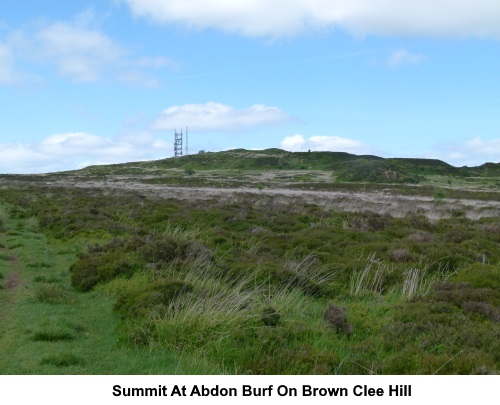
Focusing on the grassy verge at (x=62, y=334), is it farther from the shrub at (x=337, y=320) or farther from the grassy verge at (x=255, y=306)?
the shrub at (x=337, y=320)

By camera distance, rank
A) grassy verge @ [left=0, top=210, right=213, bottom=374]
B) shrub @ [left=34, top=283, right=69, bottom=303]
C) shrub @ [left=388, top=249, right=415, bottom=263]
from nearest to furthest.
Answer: grassy verge @ [left=0, top=210, right=213, bottom=374] → shrub @ [left=34, top=283, right=69, bottom=303] → shrub @ [left=388, top=249, right=415, bottom=263]

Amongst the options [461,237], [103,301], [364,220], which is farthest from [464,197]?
[103,301]

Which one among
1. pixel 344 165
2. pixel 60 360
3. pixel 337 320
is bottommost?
pixel 60 360

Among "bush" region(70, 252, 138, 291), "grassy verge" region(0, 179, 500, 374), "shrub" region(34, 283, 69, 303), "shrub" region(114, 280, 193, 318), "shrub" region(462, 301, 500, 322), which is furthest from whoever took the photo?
"bush" region(70, 252, 138, 291)

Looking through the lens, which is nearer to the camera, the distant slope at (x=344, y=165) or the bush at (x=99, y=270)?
the bush at (x=99, y=270)

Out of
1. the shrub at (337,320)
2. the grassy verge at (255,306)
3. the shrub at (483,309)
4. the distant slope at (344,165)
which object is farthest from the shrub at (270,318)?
the distant slope at (344,165)

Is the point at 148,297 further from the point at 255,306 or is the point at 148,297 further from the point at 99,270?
the point at 99,270

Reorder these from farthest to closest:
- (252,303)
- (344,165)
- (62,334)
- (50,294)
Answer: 1. (344,165)
2. (50,294)
3. (252,303)
4. (62,334)

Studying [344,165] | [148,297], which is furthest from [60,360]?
[344,165]

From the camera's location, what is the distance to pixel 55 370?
22.7ft

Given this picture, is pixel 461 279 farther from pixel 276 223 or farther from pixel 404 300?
pixel 276 223

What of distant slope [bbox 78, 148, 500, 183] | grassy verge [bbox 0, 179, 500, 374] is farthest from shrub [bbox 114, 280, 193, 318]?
distant slope [bbox 78, 148, 500, 183]

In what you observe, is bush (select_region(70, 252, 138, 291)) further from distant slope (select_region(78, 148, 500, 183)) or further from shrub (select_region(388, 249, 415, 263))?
distant slope (select_region(78, 148, 500, 183))

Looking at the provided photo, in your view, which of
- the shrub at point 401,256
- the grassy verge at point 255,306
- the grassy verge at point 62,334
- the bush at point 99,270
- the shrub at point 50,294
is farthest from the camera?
the shrub at point 401,256
